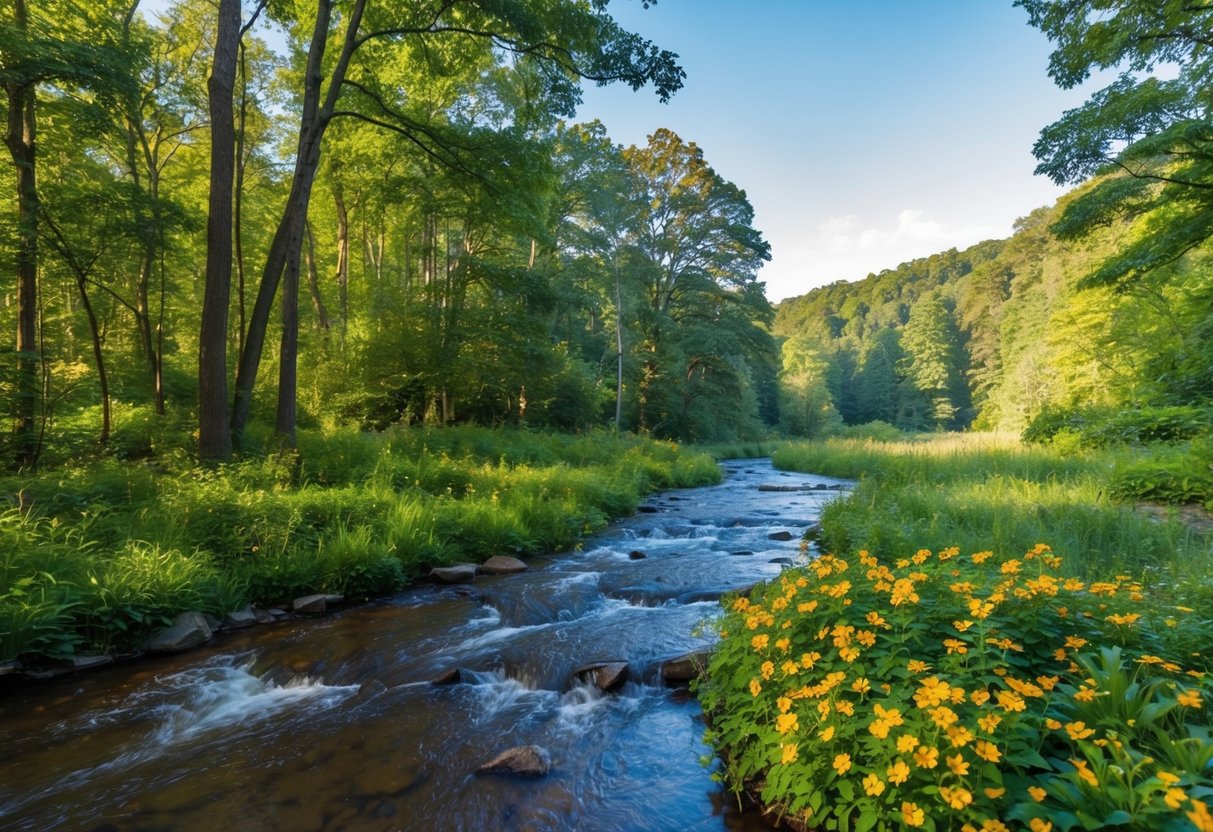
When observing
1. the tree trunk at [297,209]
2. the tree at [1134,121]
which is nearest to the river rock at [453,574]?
the tree trunk at [297,209]

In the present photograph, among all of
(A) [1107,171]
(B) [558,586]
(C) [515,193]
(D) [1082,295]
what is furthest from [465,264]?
(D) [1082,295]

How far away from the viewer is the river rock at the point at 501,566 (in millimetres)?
7551

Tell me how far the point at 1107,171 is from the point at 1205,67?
→ 1799mm

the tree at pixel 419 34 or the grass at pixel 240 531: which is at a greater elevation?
the tree at pixel 419 34

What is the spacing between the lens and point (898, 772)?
192 cm

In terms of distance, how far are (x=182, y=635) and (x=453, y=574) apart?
2885 mm

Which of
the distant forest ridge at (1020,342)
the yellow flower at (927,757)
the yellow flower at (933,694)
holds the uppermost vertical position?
the distant forest ridge at (1020,342)

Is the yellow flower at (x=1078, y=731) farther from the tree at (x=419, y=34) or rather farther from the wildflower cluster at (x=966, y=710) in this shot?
the tree at (x=419, y=34)

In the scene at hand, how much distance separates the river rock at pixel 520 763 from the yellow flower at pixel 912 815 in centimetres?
228

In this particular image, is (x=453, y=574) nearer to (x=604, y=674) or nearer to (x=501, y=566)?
(x=501, y=566)

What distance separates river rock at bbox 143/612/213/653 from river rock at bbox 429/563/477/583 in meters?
2.49

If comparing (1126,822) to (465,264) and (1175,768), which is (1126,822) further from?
(465,264)

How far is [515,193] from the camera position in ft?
36.3

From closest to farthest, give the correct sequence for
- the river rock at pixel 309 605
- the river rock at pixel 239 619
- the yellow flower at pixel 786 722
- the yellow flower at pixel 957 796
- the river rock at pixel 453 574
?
1. the yellow flower at pixel 957 796
2. the yellow flower at pixel 786 722
3. the river rock at pixel 239 619
4. the river rock at pixel 309 605
5. the river rock at pixel 453 574
